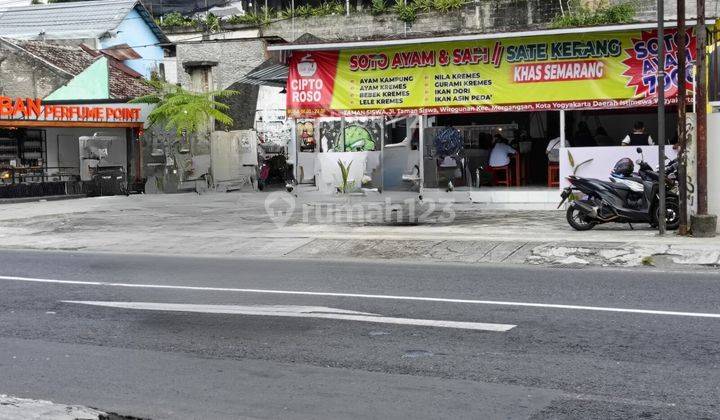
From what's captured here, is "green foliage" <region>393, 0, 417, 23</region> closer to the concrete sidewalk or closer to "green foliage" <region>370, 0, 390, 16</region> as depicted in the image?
"green foliage" <region>370, 0, 390, 16</region>

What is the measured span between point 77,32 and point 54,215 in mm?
21467

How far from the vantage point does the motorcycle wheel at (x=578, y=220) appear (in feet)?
49.4

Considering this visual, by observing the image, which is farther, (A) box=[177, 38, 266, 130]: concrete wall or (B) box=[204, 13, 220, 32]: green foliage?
(B) box=[204, 13, 220, 32]: green foliage

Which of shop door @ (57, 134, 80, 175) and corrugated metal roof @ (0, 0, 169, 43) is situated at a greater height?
corrugated metal roof @ (0, 0, 169, 43)

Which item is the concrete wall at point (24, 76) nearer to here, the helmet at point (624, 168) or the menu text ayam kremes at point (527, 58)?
the menu text ayam kremes at point (527, 58)

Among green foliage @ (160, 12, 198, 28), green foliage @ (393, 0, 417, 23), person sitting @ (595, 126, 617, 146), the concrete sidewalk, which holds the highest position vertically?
green foliage @ (160, 12, 198, 28)

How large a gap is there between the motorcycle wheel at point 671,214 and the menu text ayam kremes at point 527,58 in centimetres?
452

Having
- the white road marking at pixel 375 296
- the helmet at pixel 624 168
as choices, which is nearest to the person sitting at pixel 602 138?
the helmet at pixel 624 168

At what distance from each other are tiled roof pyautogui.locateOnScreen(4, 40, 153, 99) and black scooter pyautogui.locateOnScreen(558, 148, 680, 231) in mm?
21329

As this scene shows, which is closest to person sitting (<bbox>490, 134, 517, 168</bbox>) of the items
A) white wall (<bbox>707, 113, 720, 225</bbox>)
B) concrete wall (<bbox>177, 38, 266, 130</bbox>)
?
white wall (<bbox>707, 113, 720, 225</bbox>)

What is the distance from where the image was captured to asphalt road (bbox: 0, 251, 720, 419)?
19.4 feet

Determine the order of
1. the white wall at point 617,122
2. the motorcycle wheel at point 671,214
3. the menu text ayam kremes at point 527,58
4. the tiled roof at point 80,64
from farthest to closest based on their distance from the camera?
the tiled roof at point 80,64 → the white wall at point 617,122 → the menu text ayam kremes at point 527,58 → the motorcycle wheel at point 671,214

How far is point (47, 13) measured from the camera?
44.0 m

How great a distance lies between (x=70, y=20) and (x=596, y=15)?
24361mm
